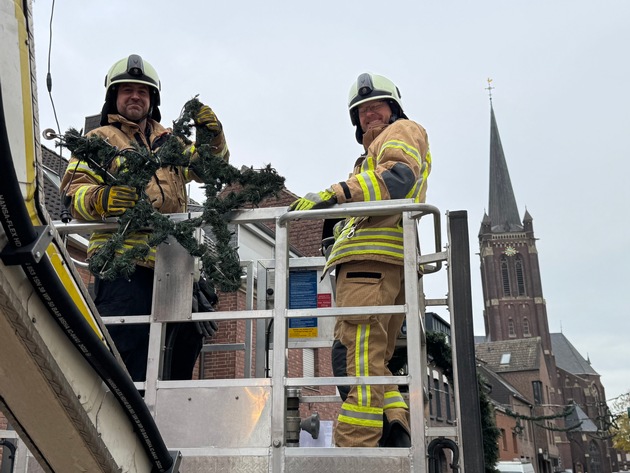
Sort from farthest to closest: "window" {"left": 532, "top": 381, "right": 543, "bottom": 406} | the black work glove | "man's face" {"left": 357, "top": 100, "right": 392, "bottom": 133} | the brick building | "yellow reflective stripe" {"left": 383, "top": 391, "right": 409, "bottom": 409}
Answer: the brick building
"window" {"left": 532, "top": 381, "right": 543, "bottom": 406}
"man's face" {"left": 357, "top": 100, "right": 392, "bottom": 133}
the black work glove
"yellow reflective stripe" {"left": 383, "top": 391, "right": 409, "bottom": 409}

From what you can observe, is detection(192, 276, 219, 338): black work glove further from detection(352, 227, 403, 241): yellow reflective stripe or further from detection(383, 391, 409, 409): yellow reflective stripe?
detection(383, 391, 409, 409): yellow reflective stripe

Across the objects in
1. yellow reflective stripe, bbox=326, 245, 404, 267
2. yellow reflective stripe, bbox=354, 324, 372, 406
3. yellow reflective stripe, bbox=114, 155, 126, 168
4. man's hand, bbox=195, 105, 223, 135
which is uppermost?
man's hand, bbox=195, 105, 223, 135

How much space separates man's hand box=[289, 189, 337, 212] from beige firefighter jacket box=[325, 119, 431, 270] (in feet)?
0.20

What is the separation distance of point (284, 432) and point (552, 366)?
92304mm

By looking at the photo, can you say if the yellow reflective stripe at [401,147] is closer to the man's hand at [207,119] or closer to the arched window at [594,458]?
the man's hand at [207,119]

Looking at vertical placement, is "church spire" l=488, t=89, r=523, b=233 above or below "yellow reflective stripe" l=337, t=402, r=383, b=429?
above

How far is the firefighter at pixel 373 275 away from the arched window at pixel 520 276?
312 ft

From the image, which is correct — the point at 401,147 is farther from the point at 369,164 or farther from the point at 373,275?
the point at 373,275

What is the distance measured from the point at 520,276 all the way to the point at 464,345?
9670 centimetres

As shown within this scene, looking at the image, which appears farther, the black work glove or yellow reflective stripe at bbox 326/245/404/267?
the black work glove

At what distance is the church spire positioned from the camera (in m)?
98.2

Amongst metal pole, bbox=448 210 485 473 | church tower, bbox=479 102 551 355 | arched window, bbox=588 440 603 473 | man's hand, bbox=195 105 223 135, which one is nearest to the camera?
metal pole, bbox=448 210 485 473

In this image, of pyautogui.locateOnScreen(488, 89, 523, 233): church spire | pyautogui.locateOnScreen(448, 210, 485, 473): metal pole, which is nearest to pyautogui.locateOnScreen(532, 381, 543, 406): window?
pyautogui.locateOnScreen(488, 89, 523, 233): church spire

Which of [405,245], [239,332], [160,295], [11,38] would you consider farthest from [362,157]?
[239,332]
